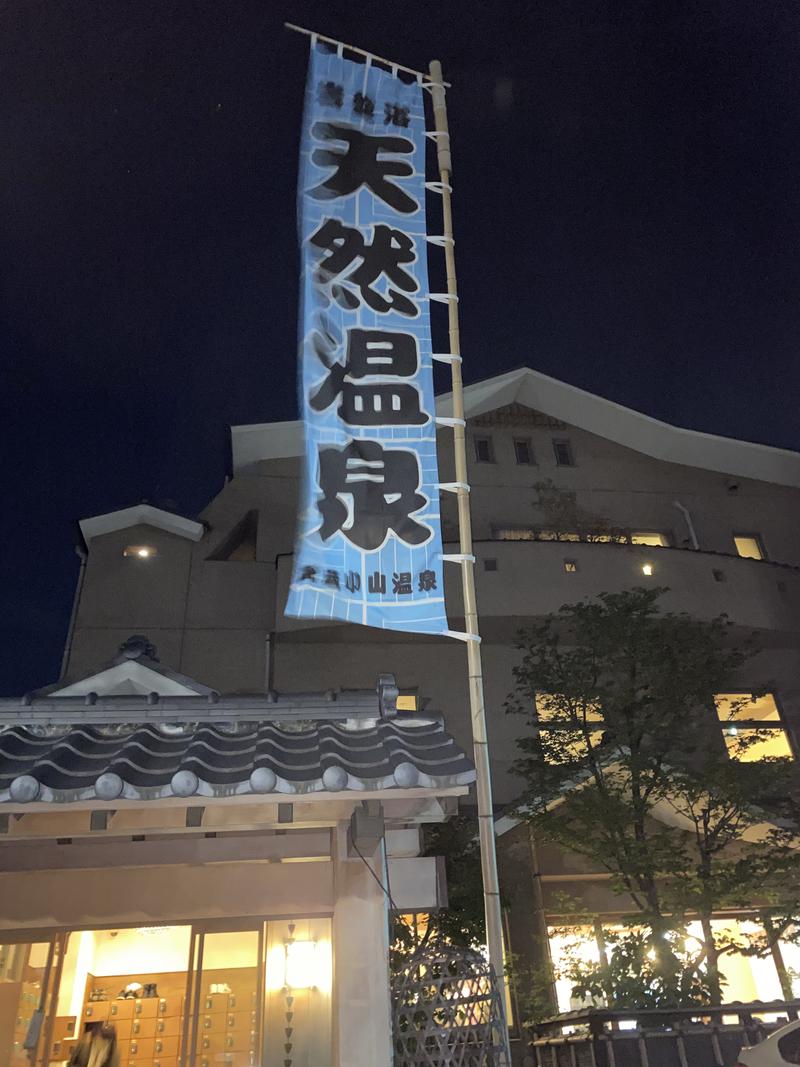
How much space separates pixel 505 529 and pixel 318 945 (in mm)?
14272

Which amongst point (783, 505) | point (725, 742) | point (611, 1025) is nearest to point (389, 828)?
point (611, 1025)

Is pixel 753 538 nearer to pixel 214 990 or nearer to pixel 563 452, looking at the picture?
pixel 563 452

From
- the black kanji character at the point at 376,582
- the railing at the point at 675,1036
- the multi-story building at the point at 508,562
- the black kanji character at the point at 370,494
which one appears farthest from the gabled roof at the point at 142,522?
the railing at the point at 675,1036

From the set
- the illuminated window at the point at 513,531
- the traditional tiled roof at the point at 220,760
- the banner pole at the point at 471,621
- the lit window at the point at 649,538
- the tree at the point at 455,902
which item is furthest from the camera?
the lit window at the point at 649,538

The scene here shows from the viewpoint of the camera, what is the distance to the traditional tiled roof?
4.25 metres

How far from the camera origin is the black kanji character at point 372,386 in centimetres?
675

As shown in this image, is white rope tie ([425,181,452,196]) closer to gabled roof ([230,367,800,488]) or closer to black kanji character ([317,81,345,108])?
black kanji character ([317,81,345,108])

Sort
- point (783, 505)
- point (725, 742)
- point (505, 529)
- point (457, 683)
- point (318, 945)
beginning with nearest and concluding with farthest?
point (318, 945), point (725, 742), point (457, 683), point (505, 529), point (783, 505)

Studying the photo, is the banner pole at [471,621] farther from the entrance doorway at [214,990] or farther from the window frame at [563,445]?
the window frame at [563,445]

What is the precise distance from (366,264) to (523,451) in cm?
1497

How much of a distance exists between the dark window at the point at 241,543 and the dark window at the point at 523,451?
291 inches

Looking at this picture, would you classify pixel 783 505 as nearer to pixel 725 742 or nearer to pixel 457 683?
pixel 725 742

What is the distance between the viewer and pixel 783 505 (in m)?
22.0

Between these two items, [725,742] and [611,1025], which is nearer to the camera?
[611,1025]
